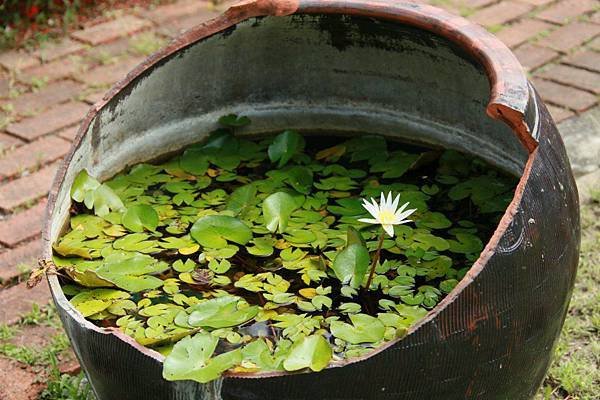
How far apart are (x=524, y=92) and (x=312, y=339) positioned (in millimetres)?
555

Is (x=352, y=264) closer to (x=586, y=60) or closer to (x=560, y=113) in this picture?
(x=560, y=113)

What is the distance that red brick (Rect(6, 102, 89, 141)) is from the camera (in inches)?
130

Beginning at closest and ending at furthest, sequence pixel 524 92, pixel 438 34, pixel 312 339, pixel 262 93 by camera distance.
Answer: pixel 312 339, pixel 524 92, pixel 438 34, pixel 262 93

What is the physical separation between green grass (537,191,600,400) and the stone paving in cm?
39

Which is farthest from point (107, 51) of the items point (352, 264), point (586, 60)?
point (352, 264)

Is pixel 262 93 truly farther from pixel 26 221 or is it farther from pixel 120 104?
pixel 26 221

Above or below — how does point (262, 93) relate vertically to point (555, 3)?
above

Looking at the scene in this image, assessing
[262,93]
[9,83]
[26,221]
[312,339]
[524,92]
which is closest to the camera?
[312,339]

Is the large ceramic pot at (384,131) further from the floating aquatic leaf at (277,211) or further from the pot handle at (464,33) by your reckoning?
the floating aquatic leaf at (277,211)

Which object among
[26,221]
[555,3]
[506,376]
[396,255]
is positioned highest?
[506,376]

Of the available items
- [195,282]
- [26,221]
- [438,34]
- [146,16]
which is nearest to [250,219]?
[195,282]

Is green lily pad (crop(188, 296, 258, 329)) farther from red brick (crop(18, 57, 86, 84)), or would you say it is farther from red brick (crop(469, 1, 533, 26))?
red brick (crop(469, 1, 533, 26))

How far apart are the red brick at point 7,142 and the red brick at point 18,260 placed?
538mm

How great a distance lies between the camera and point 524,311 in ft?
5.24
